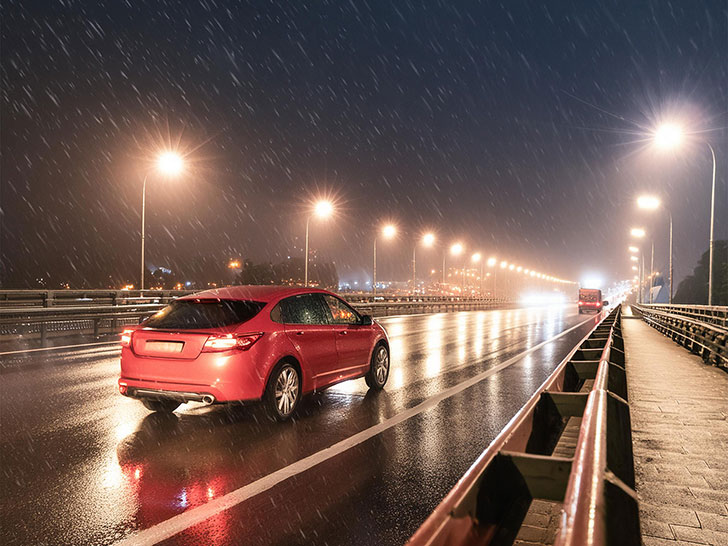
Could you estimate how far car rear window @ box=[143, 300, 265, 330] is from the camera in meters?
6.77

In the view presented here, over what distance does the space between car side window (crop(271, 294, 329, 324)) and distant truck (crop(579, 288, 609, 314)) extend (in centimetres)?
5643

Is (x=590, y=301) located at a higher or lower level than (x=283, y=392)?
higher

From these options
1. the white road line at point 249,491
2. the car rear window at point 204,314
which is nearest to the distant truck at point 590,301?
the white road line at point 249,491

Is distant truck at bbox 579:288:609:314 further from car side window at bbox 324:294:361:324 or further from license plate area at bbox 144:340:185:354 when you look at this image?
license plate area at bbox 144:340:185:354

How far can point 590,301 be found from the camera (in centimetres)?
6303

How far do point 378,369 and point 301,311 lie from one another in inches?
87.2

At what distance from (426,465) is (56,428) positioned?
13.4 feet

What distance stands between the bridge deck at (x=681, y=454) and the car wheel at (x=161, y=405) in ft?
16.9

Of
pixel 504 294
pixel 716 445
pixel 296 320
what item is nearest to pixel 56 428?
pixel 296 320

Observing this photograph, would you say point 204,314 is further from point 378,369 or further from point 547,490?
point 547,490

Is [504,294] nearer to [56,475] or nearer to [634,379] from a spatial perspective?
[634,379]

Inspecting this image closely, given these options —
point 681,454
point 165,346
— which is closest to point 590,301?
point 681,454

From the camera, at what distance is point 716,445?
5.92m

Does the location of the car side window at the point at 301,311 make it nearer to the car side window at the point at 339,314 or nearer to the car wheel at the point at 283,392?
the car side window at the point at 339,314
